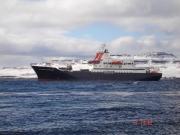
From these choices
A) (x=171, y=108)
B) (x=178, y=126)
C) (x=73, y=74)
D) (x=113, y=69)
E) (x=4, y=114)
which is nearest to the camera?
(x=178, y=126)

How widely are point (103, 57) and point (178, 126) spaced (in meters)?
152

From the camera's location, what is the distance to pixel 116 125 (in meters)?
45.9

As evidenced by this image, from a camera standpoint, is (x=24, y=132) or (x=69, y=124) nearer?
(x=24, y=132)

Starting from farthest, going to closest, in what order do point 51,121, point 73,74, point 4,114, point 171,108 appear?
point 73,74
point 171,108
point 4,114
point 51,121

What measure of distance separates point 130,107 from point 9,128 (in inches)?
940

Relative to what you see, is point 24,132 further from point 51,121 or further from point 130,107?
point 130,107

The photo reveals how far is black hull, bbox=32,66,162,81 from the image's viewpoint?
176750mm

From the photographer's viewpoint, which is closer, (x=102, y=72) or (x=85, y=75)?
(x=85, y=75)

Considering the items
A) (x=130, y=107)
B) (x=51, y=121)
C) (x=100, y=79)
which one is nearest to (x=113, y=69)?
(x=100, y=79)

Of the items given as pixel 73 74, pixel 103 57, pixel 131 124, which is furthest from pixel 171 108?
pixel 103 57

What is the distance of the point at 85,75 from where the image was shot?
18075 centimetres

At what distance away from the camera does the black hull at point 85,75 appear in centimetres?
17675

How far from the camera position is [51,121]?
48.7 metres

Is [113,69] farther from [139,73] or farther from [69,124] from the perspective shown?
[69,124]
